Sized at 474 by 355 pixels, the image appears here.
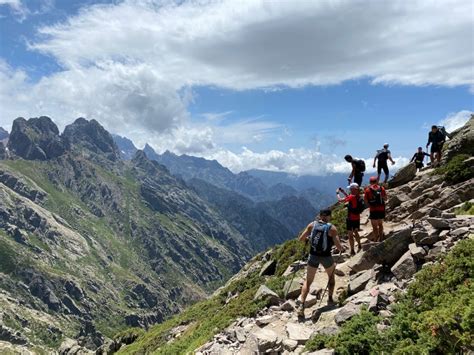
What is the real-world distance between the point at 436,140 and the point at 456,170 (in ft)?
19.8

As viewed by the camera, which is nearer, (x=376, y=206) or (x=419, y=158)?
(x=376, y=206)

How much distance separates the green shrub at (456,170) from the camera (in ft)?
86.3

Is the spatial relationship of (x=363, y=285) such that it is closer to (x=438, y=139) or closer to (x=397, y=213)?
(x=397, y=213)

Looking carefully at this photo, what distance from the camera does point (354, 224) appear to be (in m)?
21.3

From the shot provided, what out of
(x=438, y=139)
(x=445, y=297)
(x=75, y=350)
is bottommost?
(x=75, y=350)

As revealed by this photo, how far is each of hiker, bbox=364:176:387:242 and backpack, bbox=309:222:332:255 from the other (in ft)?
17.4

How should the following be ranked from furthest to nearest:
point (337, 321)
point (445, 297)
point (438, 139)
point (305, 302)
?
point (438, 139), point (305, 302), point (337, 321), point (445, 297)

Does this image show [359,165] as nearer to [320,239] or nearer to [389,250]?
[389,250]

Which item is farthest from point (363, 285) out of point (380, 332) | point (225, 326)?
point (225, 326)

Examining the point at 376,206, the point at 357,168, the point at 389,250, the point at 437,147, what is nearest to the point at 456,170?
Result: the point at 437,147

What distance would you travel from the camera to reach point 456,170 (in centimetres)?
2714

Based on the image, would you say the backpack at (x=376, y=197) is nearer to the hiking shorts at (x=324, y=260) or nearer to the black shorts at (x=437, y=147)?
the hiking shorts at (x=324, y=260)

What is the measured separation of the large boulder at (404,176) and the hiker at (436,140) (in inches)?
67.7

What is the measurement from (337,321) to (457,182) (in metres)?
16.8
